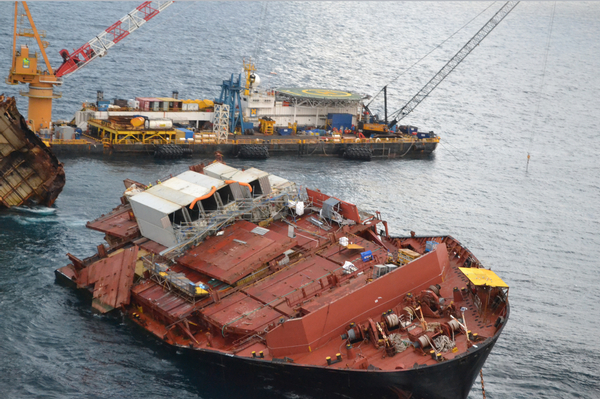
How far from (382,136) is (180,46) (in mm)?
76202

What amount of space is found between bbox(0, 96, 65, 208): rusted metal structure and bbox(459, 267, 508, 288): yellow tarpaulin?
43.5 metres

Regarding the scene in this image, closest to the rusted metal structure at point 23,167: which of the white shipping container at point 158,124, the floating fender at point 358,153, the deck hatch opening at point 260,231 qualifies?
the white shipping container at point 158,124

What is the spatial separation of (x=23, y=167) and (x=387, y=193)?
132ft

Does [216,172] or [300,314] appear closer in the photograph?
[300,314]

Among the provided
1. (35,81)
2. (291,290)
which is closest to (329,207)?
(291,290)

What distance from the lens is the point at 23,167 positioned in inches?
2739

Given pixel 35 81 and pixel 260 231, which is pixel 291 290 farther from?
pixel 35 81

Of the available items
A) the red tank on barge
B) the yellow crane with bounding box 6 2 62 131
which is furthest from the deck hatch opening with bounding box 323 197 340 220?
the yellow crane with bounding box 6 2 62 131

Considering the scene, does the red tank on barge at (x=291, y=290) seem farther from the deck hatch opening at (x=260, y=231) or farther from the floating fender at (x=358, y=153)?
the floating fender at (x=358, y=153)

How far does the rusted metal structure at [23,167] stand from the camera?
6775 cm

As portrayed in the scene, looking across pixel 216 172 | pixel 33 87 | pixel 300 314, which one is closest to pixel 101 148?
pixel 33 87

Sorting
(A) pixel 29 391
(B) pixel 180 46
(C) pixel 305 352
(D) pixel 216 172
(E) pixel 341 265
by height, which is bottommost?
(A) pixel 29 391

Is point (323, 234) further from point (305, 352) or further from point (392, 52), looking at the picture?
point (392, 52)

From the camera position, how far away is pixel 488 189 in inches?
3499
